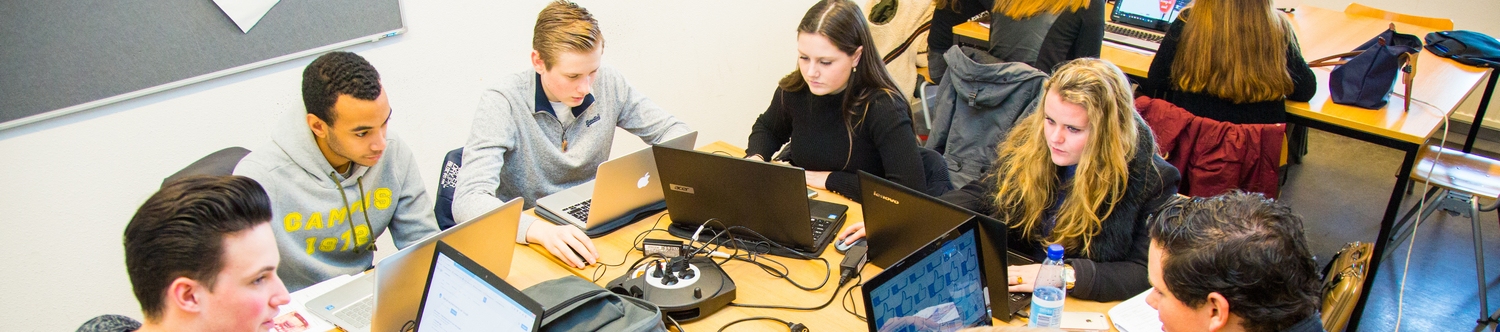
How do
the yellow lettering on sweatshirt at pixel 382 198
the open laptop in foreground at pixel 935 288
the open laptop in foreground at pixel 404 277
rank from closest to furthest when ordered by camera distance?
1. the open laptop in foreground at pixel 935 288
2. the open laptop in foreground at pixel 404 277
3. the yellow lettering on sweatshirt at pixel 382 198

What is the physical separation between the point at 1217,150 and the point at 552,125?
221 cm

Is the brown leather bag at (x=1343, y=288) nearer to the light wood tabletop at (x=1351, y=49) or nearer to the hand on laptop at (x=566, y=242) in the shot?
the light wood tabletop at (x=1351, y=49)

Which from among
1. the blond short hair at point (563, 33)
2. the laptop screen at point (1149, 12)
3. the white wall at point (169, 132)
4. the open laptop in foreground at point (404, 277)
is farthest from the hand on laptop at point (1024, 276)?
the laptop screen at point (1149, 12)

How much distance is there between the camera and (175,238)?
1144 millimetres

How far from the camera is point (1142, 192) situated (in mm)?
1750

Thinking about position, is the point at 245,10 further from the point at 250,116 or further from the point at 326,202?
the point at 326,202

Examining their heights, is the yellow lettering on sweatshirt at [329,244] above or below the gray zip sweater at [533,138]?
below

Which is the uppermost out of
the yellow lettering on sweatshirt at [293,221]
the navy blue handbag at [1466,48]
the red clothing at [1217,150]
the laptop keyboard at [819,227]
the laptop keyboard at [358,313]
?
the yellow lettering on sweatshirt at [293,221]

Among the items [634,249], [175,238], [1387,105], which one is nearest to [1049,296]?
[634,249]

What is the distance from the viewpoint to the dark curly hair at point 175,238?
3.75 feet

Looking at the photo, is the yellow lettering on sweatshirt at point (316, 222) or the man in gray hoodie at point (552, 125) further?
the man in gray hoodie at point (552, 125)

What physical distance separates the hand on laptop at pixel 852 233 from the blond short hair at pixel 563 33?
2.66 ft

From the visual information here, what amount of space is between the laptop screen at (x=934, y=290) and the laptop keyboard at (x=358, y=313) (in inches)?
37.4

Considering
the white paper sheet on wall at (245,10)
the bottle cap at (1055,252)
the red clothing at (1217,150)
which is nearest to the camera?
the bottle cap at (1055,252)
